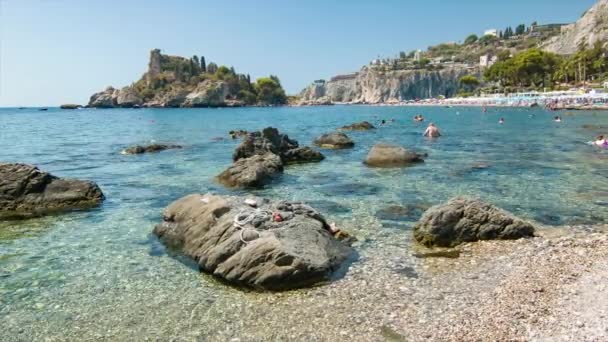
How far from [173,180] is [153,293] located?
1800 centimetres

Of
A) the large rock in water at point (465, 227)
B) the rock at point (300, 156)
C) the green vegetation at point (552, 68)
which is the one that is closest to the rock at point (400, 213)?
the large rock in water at point (465, 227)

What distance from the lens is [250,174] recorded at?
89.6 feet

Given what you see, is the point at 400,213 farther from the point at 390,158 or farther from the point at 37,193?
the point at 37,193

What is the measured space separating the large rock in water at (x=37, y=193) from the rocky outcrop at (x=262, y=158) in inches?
304

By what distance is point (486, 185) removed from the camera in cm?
2583

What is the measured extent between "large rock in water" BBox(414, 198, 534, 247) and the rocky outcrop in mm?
13081

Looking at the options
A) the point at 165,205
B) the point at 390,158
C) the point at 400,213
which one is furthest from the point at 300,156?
the point at 400,213

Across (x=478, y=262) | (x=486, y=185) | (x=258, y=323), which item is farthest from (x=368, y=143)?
(x=258, y=323)

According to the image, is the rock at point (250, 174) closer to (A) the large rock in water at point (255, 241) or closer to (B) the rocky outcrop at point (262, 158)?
(B) the rocky outcrop at point (262, 158)

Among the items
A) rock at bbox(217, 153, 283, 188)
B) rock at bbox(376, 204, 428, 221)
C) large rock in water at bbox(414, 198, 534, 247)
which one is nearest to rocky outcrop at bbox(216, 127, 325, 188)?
rock at bbox(217, 153, 283, 188)

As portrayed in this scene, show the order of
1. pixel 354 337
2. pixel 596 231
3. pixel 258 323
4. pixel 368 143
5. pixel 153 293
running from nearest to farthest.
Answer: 1. pixel 354 337
2. pixel 258 323
3. pixel 153 293
4. pixel 596 231
5. pixel 368 143

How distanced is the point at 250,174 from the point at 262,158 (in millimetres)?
4092

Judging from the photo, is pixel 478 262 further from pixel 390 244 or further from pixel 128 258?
pixel 128 258

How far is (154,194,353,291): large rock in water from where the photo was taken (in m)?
12.6
